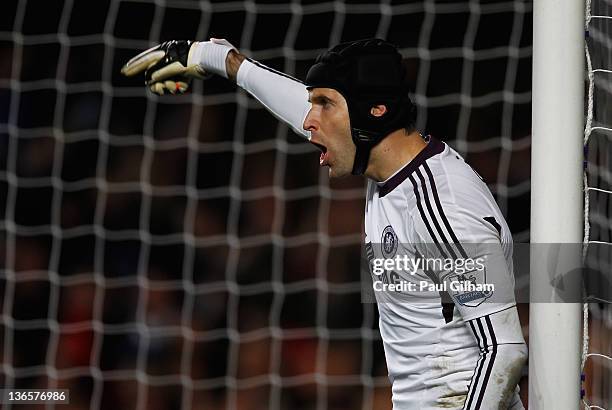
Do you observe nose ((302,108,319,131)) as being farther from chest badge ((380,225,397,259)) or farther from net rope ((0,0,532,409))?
net rope ((0,0,532,409))

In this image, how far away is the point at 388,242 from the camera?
2535 mm

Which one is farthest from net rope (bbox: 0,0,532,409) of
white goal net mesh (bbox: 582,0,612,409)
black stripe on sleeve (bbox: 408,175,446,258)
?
black stripe on sleeve (bbox: 408,175,446,258)

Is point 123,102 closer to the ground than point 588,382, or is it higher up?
higher up

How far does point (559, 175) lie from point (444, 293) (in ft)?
1.08

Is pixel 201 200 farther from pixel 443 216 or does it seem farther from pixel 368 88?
pixel 443 216

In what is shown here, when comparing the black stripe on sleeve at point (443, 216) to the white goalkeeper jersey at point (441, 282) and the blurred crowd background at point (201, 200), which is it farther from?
the blurred crowd background at point (201, 200)

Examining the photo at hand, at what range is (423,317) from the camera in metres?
2.50

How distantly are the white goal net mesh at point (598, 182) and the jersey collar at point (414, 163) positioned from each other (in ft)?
1.01

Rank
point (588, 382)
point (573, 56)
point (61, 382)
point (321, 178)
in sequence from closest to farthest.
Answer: point (573, 56) < point (588, 382) < point (61, 382) < point (321, 178)

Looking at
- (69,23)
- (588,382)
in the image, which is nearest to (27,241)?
(69,23)

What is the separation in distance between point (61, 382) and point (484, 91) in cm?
208

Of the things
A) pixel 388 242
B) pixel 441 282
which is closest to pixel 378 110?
pixel 388 242

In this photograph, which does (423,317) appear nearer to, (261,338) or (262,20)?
(261,338)

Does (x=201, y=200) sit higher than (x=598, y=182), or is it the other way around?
(x=201, y=200)
